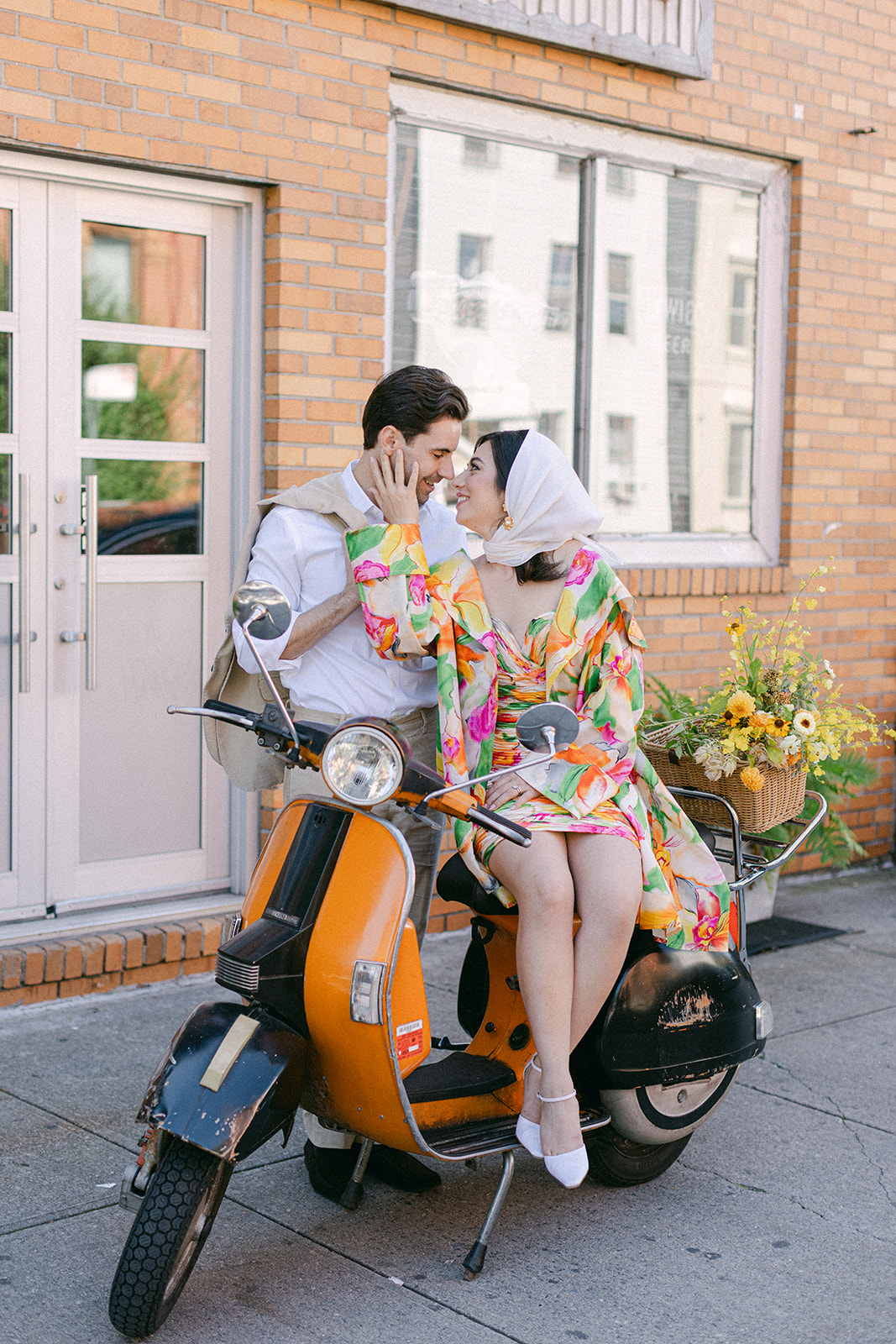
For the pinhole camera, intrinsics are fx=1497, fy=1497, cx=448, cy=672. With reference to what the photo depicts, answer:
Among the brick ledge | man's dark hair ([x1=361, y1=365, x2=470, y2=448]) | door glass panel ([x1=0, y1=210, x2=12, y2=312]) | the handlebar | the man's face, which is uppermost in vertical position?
door glass panel ([x1=0, y1=210, x2=12, y2=312])

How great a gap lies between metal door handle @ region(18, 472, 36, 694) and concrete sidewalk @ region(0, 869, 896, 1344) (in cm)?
112

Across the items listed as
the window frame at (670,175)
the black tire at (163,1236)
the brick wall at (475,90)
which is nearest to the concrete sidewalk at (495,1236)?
the black tire at (163,1236)

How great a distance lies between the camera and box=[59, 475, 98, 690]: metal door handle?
4855mm

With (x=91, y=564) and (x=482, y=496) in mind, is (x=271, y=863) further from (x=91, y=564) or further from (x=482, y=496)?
(x=91, y=564)

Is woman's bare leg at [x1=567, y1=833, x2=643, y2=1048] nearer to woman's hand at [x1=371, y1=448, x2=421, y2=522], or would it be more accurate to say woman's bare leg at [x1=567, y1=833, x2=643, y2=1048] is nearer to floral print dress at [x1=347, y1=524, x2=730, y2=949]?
floral print dress at [x1=347, y1=524, x2=730, y2=949]

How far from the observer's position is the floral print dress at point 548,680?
3322 mm

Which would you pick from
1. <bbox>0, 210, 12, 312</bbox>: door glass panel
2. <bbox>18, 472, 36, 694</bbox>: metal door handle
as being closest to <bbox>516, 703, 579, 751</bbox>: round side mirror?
<bbox>18, 472, 36, 694</bbox>: metal door handle

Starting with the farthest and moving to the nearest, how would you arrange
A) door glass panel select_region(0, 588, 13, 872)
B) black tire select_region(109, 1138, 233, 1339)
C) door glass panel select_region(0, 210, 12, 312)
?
1. door glass panel select_region(0, 588, 13, 872)
2. door glass panel select_region(0, 210, 12, 312)
3. black tire select_region(109, 1138, 233, 1339)

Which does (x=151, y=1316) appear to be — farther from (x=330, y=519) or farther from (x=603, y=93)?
(x=603, y=93)

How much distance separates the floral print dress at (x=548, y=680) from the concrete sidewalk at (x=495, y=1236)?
2.29 ft

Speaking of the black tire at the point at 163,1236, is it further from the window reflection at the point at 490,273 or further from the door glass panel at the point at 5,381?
the window reflection at the point at 490,273

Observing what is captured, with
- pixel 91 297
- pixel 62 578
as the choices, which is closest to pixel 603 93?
pixel 91 297

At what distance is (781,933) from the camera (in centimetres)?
607

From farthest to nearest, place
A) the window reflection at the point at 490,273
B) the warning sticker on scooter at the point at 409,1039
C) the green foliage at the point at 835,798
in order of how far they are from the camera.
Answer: the green foliage at the point at 835,798
the window reflection at the point at 490,273
the warning sticker on scooter at the point at 409,1039
